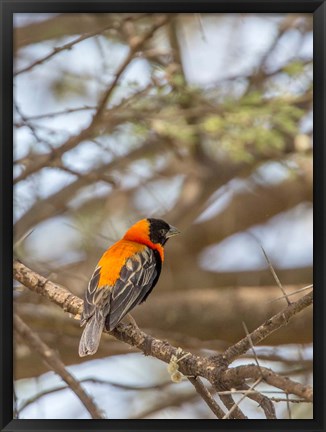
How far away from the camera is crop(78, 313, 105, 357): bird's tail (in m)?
2.86

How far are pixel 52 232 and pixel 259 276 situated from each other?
1195 millimetres

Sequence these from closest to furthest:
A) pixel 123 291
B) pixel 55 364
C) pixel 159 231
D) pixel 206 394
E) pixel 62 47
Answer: pixel 206 394
pixel 123 291
pixel 55 364
pixel 62 47
pixel 159 231

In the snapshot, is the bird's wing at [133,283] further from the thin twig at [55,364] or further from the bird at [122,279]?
the thin twig at [55,364]

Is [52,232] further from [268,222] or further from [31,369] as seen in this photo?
[268,222]

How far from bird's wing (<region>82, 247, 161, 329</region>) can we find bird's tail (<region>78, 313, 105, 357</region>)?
23mm

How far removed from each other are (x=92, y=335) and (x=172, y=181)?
5.73 ft

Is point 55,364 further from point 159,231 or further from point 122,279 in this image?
point 159,231

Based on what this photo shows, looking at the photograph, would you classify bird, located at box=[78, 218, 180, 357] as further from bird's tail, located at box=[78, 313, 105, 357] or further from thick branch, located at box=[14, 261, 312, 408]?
thick branch, located at box=[14, 261, 312, 408]

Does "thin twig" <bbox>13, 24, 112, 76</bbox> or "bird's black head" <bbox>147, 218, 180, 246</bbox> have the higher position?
"thin twig" <bbox>13, 24, 112, 76</bbox>

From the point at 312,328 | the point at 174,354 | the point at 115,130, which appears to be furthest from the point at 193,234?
the point at 174,354

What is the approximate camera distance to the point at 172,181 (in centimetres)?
445

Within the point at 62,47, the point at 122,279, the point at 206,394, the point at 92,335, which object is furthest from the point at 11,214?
the point at 206,394

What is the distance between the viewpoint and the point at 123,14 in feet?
11.6

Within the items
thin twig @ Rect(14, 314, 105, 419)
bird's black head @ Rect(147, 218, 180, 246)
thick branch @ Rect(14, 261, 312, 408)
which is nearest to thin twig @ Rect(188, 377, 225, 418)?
thick branch @ Rect(14, 261, 312, 408)
